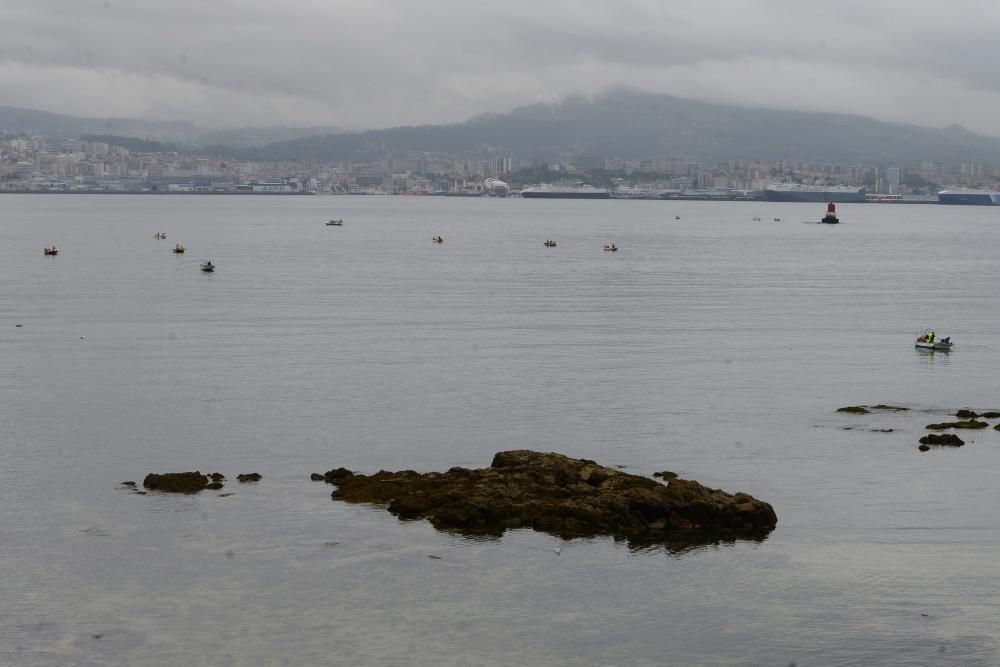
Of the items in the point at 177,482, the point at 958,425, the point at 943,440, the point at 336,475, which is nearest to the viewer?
the point at 177,482

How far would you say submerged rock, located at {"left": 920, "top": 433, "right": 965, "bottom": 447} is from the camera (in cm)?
4891

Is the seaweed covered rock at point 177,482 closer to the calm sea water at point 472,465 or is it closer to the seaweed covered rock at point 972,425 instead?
the calm sea water at point 472,465

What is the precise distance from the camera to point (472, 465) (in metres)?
45.3

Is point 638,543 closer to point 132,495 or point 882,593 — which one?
point 882,593

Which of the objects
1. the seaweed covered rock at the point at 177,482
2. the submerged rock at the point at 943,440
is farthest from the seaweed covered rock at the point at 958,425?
the seaweed covered rock at the point at 177,482

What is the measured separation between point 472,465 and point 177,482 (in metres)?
10.1

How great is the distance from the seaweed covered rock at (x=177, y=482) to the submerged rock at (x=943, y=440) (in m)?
26.5

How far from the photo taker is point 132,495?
41.4m

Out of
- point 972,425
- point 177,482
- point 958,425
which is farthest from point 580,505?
point 972,425

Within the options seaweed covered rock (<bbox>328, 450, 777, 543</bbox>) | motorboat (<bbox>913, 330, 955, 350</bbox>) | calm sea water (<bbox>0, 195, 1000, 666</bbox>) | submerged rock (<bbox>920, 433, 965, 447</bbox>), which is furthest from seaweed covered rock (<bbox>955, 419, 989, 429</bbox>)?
motorboat (<bbox>913, 330, 955, 350</bbox>)

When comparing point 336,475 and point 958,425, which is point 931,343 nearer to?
point 958,425

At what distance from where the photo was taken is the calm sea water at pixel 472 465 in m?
30.5

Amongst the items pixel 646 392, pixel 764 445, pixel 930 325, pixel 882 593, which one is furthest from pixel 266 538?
pixel 930 325

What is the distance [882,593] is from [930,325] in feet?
205
